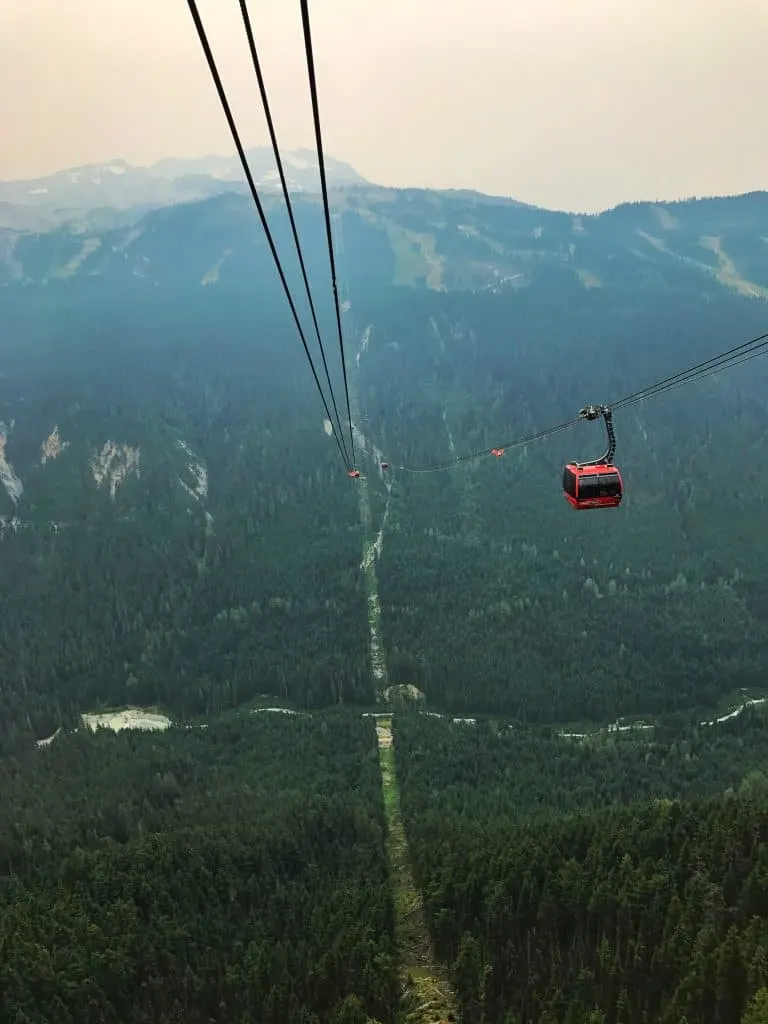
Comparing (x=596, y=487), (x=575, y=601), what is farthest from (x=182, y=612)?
(x=596, y=487)

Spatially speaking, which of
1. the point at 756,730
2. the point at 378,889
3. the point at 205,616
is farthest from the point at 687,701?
the point at 205,616

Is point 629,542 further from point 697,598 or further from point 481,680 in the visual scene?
point 481,680

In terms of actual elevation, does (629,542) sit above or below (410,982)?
above

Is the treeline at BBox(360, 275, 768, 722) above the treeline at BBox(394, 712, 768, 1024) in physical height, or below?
above

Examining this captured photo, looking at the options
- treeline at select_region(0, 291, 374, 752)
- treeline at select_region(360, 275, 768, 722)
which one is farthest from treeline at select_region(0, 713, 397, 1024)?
treeline at select_region(360, 275, 768, 722)

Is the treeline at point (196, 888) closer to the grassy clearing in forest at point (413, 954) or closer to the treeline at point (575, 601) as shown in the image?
the grassy clearing in forest at point (413, 954)

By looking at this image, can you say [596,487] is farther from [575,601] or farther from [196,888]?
[575,601]

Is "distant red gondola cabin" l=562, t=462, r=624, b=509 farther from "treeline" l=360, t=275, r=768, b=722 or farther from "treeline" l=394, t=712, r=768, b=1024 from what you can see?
"treeline" l=360, t=275, r=768, b=722
